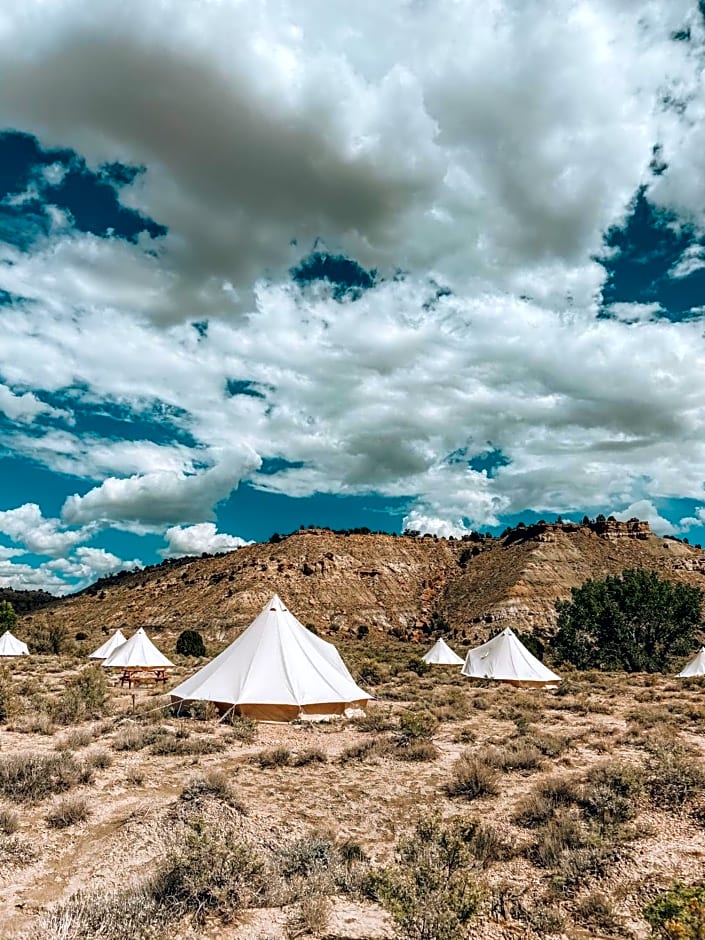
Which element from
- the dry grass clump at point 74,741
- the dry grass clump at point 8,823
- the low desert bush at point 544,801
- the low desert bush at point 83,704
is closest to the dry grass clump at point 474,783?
the low desert bush at point 544,801

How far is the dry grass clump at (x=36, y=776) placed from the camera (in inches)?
315

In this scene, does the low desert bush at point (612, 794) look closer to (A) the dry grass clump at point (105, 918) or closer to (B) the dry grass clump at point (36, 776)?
(A) the dry grass clump at point (105, 918)

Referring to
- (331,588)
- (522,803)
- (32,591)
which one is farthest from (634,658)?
(32,591)

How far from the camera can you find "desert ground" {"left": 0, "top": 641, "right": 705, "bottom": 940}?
17.3 ft

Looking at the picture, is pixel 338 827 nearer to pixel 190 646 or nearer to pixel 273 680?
pixel 273 680

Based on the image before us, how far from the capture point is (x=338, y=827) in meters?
7.43

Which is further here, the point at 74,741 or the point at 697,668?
the point at 697,668

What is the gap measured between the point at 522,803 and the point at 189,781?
4.54m

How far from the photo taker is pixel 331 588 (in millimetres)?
59812

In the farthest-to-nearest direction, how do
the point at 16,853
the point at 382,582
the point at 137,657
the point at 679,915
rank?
the point at 382,582 → the point at 137,657 → the point at 16,853 → the point at 679,915

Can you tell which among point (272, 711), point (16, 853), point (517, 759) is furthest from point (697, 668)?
point (16, 853)

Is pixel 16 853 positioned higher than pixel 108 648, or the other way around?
pixel 108 648

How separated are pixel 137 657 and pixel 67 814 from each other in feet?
65.0

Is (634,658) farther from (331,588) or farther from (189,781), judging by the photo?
(189,781)
